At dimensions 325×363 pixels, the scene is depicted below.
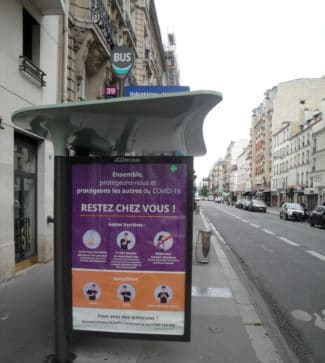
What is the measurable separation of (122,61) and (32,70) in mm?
2148

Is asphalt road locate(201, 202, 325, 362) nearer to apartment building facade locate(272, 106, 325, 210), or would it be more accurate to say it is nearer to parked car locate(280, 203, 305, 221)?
parked car locate(280, 203, 305, 221)

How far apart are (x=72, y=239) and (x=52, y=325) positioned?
4.98 ft

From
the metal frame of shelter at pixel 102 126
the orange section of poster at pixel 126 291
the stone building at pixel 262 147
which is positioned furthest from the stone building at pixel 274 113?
the orange section of poster at pixel 126 291

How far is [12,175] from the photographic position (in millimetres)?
6902

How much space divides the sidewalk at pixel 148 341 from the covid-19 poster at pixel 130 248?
336mm

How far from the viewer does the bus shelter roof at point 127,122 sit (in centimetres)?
304

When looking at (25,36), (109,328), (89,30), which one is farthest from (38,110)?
(89,30)

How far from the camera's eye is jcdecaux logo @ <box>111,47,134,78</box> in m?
6.85

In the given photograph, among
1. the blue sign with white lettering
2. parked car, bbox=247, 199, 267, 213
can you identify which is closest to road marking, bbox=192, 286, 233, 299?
the blue sign with white lettering

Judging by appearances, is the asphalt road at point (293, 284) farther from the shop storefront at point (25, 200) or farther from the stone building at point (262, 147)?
the stone building at point (262, 147)

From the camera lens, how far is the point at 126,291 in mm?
3625

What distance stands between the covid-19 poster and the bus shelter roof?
0.35 meters

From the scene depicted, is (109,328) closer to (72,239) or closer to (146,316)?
(146,316)

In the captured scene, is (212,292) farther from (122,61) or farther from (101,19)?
(101,19)
